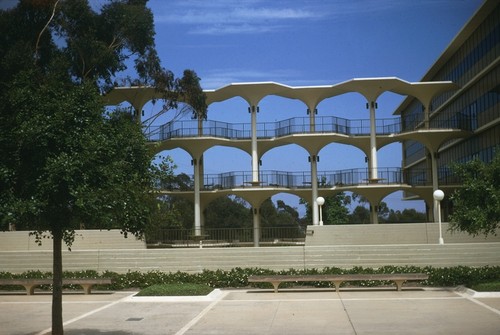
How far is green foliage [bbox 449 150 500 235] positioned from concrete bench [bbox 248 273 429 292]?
2.35m

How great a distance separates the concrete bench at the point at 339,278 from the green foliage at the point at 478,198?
2.35 m

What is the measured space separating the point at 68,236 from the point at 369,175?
33.1m

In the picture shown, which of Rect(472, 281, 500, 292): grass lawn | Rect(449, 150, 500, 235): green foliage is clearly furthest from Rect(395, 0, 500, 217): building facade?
Rect(472, 281, 500, 292): grass lawn

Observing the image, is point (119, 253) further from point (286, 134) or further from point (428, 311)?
point (286, 134)

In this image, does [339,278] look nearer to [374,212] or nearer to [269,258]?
[269,258]

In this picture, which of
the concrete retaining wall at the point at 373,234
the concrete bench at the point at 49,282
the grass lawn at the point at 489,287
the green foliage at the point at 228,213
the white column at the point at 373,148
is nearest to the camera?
the grass lawn at the point at 489,287

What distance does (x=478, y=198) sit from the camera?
19547 mm

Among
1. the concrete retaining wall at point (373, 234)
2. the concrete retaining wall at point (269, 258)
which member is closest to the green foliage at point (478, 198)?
the concrete retaining wall at point (269, 258)

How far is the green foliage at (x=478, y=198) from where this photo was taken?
62.3 ft

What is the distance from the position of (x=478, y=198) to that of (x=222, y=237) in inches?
753

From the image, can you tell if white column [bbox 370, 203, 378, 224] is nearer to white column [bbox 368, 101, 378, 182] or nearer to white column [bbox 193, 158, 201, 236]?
white column [bbox 368, 101, 378, 182]

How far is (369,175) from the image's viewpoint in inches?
1690

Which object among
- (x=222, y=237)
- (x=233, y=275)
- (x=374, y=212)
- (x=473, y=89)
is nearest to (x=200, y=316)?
(x=233, y=275)

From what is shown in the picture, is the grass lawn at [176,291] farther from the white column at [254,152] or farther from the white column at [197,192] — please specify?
the white column at [197,192]
